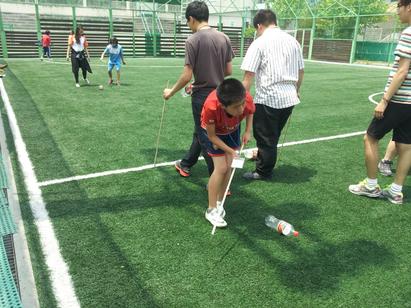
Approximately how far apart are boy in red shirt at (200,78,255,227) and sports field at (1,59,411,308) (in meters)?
0.22

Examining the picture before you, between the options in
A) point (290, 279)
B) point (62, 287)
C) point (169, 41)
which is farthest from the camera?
point (169, 41)

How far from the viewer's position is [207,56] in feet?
13.6

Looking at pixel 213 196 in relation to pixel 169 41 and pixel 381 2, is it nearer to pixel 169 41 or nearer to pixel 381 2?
pixel 169 41

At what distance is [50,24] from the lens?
1023 inches

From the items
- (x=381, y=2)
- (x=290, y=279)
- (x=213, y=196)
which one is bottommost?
(x=290, y=279)

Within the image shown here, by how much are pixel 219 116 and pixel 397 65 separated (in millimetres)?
2032

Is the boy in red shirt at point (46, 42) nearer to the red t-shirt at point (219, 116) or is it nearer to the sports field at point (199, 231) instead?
the sports field at point (199, 231)

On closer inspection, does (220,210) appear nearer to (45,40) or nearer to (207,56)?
(207,56)

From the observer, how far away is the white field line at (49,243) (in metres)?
2.80

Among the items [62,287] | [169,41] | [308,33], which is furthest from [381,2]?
[62,287]

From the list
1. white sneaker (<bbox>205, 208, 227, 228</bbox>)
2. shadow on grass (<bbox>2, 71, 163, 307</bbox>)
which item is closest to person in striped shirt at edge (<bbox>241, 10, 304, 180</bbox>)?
white sneaker (<bbox>205, 208, 227, 228</bbox>)

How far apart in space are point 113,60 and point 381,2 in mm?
34464

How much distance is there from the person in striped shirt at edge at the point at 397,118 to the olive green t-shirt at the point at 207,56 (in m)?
1.78

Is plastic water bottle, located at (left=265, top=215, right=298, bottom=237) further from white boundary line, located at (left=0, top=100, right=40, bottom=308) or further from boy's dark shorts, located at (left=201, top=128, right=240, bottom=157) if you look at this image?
white boundary line, located at (left=0, top=100, right=40, bottom=308)
